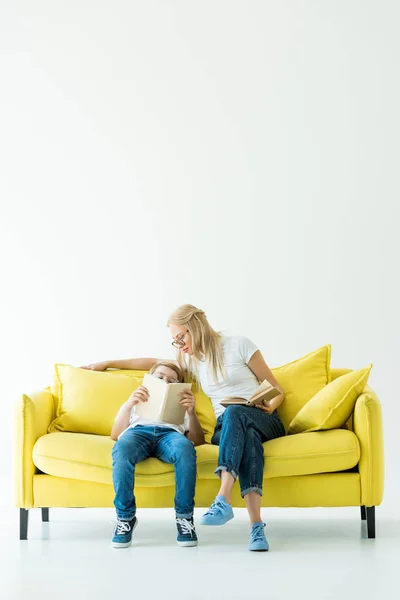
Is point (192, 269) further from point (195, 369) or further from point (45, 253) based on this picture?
point (195, 369)

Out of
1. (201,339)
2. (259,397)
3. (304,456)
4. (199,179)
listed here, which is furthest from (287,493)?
(199,179)

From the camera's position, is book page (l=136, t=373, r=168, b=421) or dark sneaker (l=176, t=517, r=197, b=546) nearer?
dark sneaker (l=176, t=517, r=197, b=546)

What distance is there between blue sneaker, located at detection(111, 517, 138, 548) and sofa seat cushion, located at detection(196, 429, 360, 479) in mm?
345

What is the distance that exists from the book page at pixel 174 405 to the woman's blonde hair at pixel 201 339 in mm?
284

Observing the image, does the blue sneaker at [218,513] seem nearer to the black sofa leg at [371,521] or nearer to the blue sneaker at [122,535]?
the blue sneaker at [122,535]

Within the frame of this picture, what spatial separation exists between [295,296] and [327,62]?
1473 mm

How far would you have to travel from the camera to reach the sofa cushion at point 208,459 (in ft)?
11.3

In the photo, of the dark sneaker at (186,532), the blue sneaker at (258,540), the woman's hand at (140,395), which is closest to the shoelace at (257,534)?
the blue sneaker at (258,540)

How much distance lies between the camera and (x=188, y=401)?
361 cm

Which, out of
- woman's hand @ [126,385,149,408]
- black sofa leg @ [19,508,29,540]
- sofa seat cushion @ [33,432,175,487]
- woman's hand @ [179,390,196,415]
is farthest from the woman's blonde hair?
black sofa leg @ [19,508,29,540]

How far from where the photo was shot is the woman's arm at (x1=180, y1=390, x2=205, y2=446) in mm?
3611

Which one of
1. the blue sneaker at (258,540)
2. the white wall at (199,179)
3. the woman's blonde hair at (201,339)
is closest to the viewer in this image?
the blue sneaker at (258,540)

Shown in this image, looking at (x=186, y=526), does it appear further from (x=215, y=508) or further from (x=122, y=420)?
(x=122, y=420)

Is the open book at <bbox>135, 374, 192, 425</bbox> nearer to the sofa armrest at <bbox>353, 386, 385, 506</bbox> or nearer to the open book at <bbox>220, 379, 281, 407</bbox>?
the open book at <bbox>220, 379, 281, 407</bbox>
